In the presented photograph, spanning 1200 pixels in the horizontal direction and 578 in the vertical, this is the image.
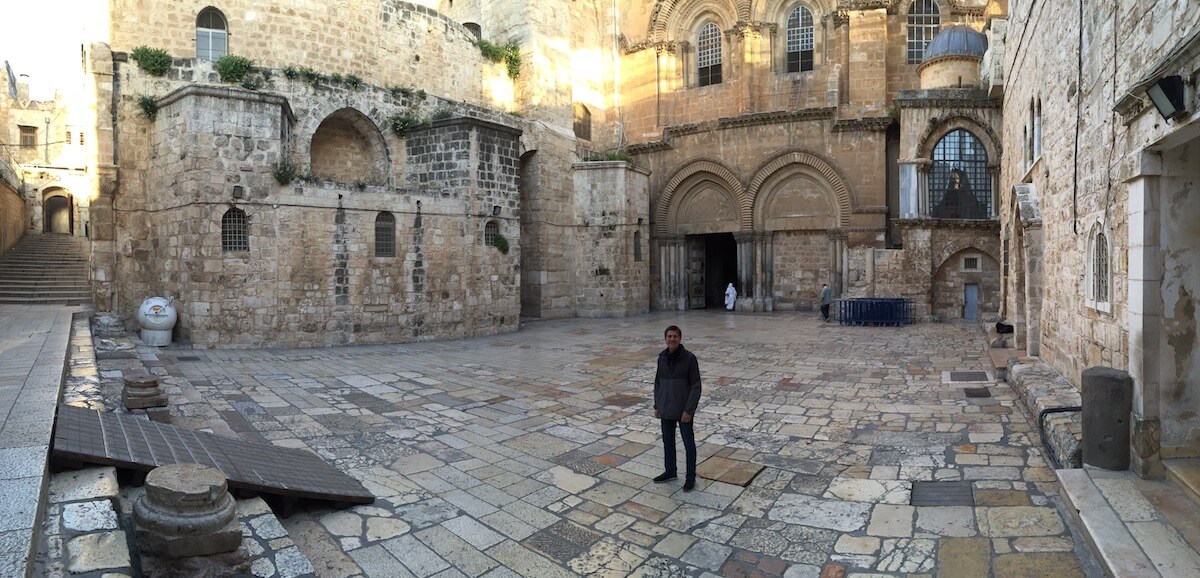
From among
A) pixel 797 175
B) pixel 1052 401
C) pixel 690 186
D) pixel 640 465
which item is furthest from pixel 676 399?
pixel 690 186

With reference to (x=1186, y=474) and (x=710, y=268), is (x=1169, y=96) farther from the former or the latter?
(x=710, y=268)

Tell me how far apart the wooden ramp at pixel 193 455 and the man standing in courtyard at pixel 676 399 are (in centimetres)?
234

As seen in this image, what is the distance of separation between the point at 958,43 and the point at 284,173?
61.1ft

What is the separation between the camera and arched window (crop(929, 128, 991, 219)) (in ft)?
63.6

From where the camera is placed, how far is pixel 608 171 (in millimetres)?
21594

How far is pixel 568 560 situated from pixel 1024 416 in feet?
18.7

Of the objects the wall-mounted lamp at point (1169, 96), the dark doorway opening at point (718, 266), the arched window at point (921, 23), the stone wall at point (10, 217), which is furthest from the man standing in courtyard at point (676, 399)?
the stone wall at point (10, 217)

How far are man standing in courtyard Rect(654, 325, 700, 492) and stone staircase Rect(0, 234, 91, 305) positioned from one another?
1625 cm

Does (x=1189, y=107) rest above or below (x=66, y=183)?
below

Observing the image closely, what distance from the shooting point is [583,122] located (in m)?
23.9

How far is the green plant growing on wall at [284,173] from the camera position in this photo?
13.1m

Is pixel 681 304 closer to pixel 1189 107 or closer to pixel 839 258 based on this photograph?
pixel 839 258

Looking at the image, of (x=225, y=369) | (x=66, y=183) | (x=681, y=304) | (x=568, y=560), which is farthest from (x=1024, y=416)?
(x=66, y=183)

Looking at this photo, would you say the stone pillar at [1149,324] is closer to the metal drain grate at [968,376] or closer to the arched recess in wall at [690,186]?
the metal drain grate at [968,376]
